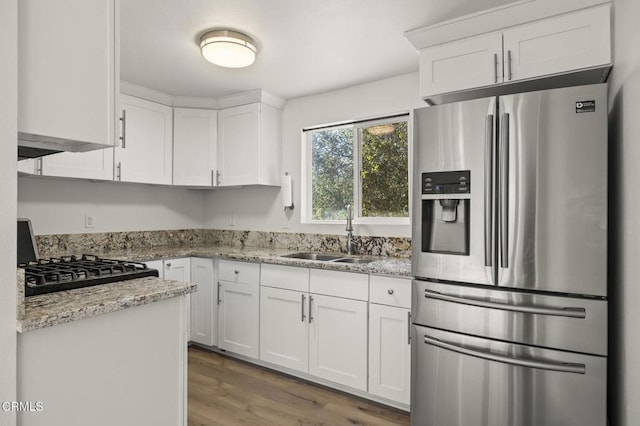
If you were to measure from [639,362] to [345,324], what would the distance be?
1544 millimetres

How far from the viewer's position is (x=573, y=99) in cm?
167

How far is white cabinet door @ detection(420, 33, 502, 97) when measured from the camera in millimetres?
2033

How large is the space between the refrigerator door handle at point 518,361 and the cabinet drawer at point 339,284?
610mm

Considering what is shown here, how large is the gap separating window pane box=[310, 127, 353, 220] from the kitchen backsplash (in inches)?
10.7

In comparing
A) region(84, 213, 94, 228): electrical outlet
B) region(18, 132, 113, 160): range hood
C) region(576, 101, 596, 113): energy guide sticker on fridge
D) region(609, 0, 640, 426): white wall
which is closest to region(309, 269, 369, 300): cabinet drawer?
region(609, 0, 640, 426): white wall

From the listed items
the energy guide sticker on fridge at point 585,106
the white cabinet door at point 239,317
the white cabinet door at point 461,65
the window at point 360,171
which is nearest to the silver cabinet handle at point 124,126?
the white cabinet door at point 239,317

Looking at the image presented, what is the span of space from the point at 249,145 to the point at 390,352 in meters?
2.13

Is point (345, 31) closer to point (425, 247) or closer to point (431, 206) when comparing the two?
point (431, 206)

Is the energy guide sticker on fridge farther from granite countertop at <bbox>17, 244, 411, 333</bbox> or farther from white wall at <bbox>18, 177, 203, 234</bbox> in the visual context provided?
white wall at <bbox>18, 177, 203, 234</bbox>

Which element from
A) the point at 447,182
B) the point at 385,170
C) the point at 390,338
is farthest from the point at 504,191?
the point at 385,170

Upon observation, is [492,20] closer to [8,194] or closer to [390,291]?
[390,291]

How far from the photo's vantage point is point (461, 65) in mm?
2125

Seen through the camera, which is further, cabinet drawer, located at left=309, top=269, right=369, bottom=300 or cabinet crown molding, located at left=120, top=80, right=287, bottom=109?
cabinet crown molding, located at left=120, top=80, right=287, bottom=109

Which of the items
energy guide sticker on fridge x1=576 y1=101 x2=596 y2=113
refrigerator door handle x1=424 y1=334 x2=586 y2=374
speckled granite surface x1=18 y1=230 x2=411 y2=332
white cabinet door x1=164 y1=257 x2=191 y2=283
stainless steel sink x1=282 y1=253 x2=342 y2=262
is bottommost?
refrigerator door handle x1=424 y1=334 x2=586 y2=374
